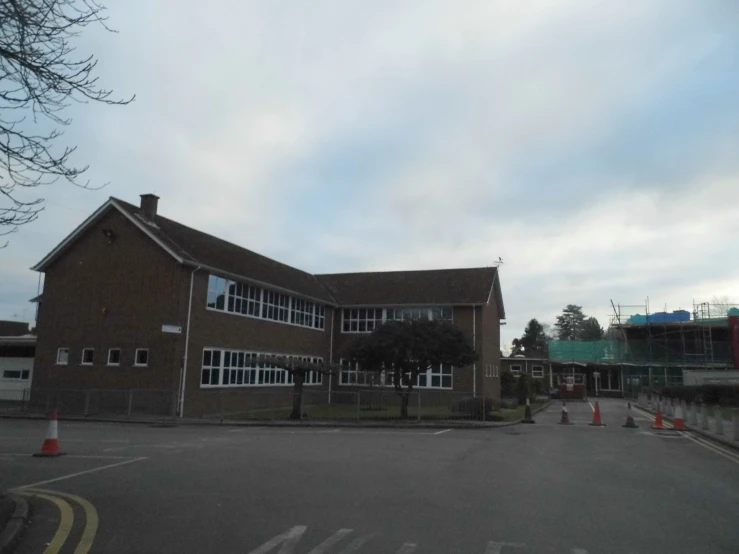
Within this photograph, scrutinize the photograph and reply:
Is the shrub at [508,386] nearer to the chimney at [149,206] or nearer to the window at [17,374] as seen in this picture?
the chimney at [149,206]

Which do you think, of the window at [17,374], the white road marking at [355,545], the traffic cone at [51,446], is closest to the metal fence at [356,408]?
the traffic cone at [51,446]

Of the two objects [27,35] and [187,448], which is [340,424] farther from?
[27,35]

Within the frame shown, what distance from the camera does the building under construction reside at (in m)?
51.8

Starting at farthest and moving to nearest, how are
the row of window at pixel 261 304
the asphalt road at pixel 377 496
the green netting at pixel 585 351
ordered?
the green netting at pixel 585 351
the row of window at pixel 261 304
the asphalt road at pixel 377 496

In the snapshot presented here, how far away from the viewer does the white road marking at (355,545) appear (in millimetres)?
6191

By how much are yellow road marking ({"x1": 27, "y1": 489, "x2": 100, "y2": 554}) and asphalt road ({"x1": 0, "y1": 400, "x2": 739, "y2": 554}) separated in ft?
0.12

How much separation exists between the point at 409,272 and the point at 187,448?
3028 cm

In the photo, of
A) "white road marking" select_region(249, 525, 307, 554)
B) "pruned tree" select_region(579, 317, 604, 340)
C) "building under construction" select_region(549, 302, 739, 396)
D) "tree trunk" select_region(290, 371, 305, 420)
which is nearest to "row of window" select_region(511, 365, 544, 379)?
"building under construction" select_region(549, 302, 739, 396)

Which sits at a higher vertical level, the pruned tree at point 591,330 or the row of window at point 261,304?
the pruned tree at point 591,330

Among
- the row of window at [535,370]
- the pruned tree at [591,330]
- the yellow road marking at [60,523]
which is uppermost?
the pruned tree at [591,330]

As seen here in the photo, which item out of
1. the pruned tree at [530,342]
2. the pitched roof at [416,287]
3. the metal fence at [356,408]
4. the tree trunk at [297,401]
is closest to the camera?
the tree trunk at [297,401]

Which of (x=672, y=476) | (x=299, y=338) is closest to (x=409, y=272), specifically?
(x=299, y=338)

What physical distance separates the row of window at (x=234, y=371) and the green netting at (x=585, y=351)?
38.3 m

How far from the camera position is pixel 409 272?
A: 44.2 metres
